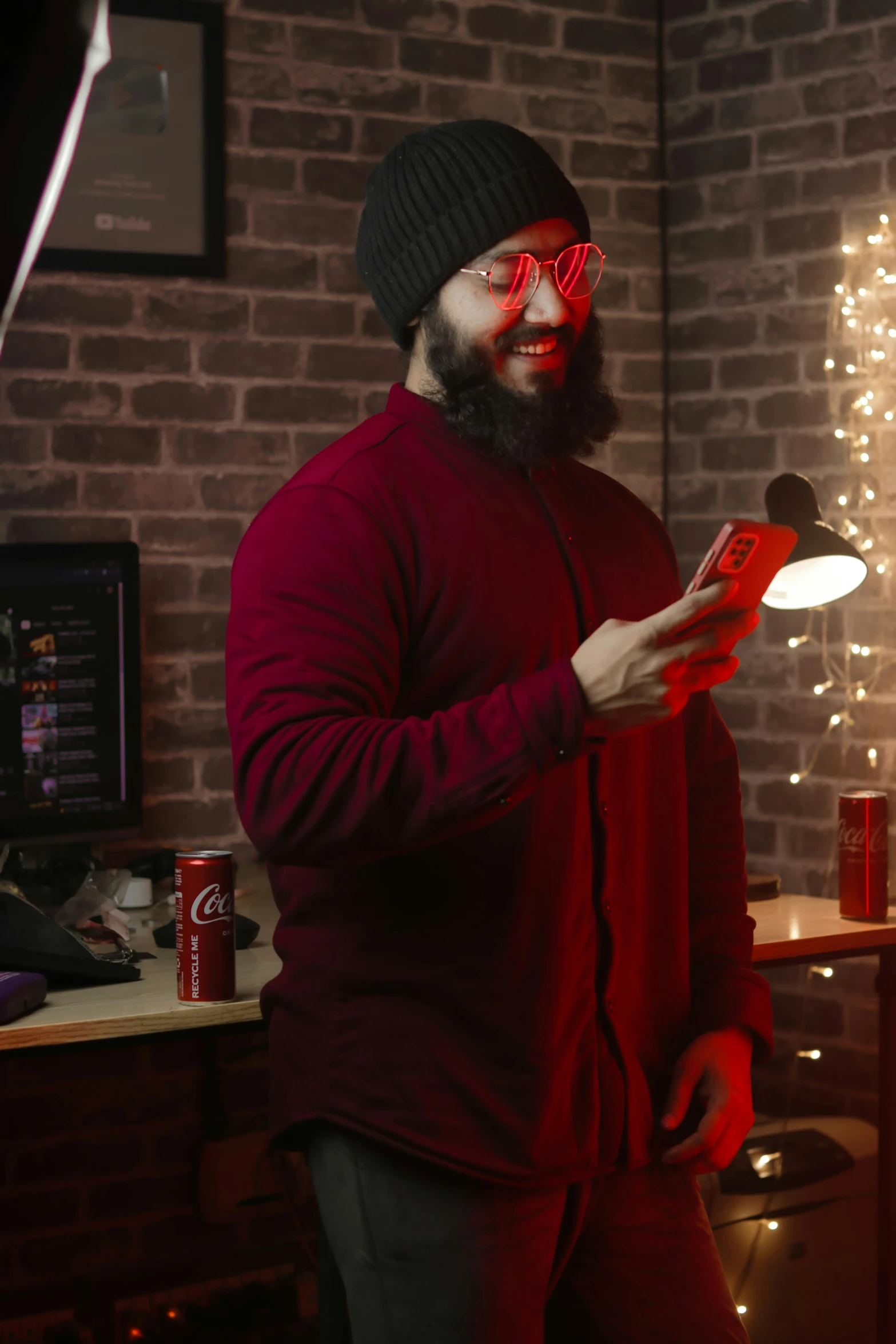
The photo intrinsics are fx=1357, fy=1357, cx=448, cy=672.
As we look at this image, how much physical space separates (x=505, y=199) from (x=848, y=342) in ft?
5.09

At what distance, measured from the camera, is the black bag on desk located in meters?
1.72

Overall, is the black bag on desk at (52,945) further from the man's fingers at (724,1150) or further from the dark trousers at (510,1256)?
the man's fingers at (724,1150)

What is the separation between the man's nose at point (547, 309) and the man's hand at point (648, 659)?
342 millimetres

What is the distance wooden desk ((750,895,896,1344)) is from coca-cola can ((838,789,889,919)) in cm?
4

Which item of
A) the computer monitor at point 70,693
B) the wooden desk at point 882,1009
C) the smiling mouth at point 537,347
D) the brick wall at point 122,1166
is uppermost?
the smiling mouth at point 537,347

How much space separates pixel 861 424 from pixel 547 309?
1554mm

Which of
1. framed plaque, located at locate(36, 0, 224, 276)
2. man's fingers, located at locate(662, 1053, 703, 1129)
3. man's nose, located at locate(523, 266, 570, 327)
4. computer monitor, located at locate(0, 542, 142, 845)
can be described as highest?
framed plaque, located at locate(36, 0, 224, 276)

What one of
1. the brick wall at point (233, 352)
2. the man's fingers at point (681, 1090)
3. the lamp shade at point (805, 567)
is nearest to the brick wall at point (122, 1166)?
the brick wall at point (233, 352)

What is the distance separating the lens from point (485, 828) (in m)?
1.17

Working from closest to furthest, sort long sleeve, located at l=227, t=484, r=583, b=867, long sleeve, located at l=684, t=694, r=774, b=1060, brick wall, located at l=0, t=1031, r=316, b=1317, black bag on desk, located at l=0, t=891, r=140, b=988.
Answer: long sleeve, located at l=227, t=484, r=583, b=867 → long sleeve, located at l=684, t=694, r=774, b=1060 → black bag on desk, located at l=0, t=891, r=140, b=988 → brick wall, located at l=0, t=1031, r=316, b=1317

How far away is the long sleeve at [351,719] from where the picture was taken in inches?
41.0

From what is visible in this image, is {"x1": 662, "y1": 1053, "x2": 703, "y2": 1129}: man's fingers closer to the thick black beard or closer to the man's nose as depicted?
the thick black beard

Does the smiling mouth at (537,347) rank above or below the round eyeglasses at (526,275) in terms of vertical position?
below

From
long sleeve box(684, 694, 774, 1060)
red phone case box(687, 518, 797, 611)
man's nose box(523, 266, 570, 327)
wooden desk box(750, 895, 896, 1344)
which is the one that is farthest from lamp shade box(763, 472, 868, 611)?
red phone case box(687, 518, 797, 611)
